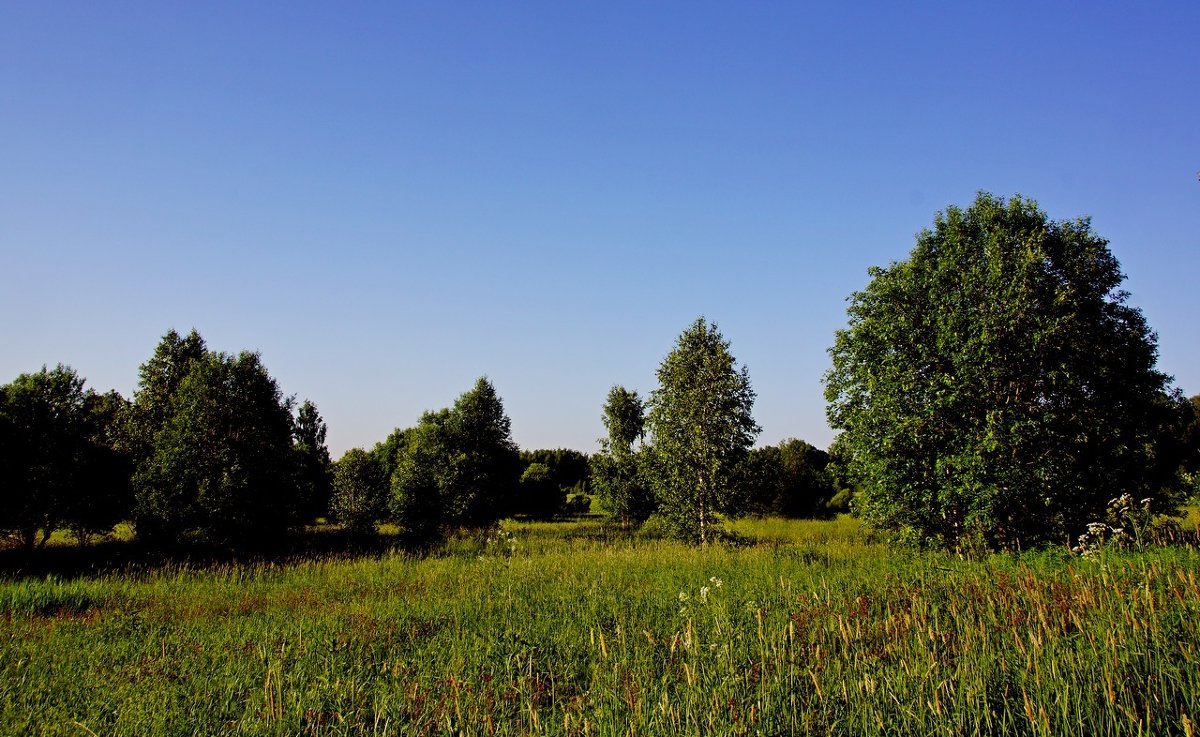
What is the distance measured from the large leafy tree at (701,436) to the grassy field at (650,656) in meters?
12.0

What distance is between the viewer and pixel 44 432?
74.3 feet

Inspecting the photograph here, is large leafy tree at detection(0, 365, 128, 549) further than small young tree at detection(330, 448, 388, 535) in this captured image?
No

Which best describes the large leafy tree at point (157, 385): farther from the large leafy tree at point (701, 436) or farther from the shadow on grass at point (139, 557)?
the large leafy tree at point (701, 436)

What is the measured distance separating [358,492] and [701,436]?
24455 millimetres

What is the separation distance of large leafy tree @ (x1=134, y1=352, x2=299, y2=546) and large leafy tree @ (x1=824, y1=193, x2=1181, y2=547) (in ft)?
73.6

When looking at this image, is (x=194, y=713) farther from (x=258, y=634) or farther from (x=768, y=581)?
(x=768, y=581)

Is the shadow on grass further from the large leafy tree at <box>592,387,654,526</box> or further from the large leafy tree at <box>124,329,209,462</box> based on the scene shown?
the large leafy tree at <box>592,387,654,526</box>

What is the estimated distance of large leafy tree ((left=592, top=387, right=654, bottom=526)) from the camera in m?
40.8

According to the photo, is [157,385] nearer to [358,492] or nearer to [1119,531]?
[358,492]

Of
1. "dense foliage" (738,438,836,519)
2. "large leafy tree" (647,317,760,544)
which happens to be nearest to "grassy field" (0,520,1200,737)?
"large leafy tree" (647,317,760,544)

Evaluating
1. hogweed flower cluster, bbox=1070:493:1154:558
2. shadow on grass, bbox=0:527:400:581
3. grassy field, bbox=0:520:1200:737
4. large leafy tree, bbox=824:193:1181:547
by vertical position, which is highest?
large leafy tree, bbox=824:193:1181:547

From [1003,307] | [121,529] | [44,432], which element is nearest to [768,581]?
[1003,307]

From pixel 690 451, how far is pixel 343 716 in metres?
21.1

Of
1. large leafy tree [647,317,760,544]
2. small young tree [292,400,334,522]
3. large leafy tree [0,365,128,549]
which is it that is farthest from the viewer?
small young tree [292,400,334,522]
